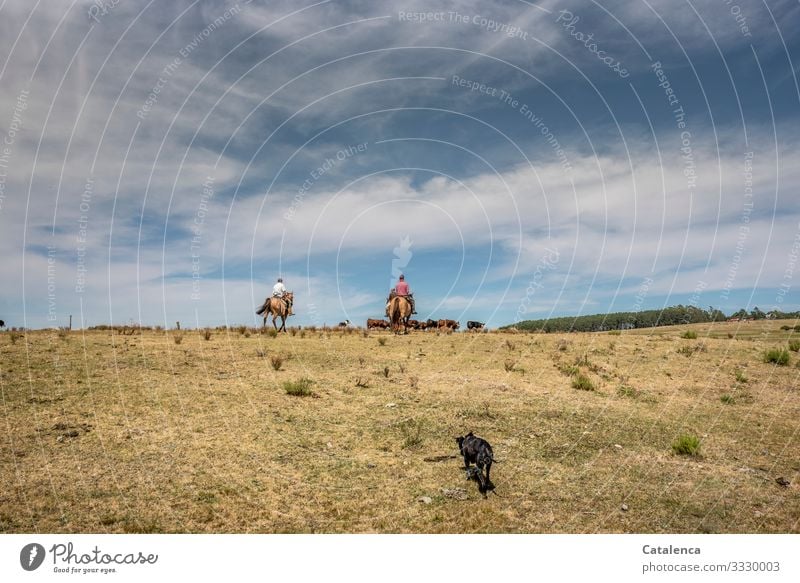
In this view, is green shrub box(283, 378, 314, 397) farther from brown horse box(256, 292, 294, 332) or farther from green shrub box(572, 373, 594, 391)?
Answer: brown horse box(256, 292, 294, 332)

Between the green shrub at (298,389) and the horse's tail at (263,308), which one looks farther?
the horse's tail at (263,308)

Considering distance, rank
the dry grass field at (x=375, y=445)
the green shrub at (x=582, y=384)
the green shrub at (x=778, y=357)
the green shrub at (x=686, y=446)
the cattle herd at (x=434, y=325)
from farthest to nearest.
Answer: the cattle herd at (x=434, y=325) → the green shrub at (x=778, y=357) → the green shrub at (x=582, y=384) → the green shrub at (x=686, y=446) → the dry grass field at (x=375, y=445)

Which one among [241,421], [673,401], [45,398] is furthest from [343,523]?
[673,401]

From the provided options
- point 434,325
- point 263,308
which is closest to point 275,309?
point 263,308

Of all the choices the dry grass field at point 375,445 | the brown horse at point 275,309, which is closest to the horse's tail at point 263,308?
the brown horse at point 275,309

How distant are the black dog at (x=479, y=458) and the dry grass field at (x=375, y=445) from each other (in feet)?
0.67

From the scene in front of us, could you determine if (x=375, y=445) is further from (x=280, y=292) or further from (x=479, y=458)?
(x=280, y=292)

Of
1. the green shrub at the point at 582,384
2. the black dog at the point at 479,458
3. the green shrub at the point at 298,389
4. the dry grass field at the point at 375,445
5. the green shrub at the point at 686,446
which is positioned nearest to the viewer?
the dry grass field at the point at 375,445

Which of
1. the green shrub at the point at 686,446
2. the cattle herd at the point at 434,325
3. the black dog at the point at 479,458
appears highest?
the cattle herd at the point at 434,325

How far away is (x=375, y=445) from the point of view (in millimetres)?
9859
